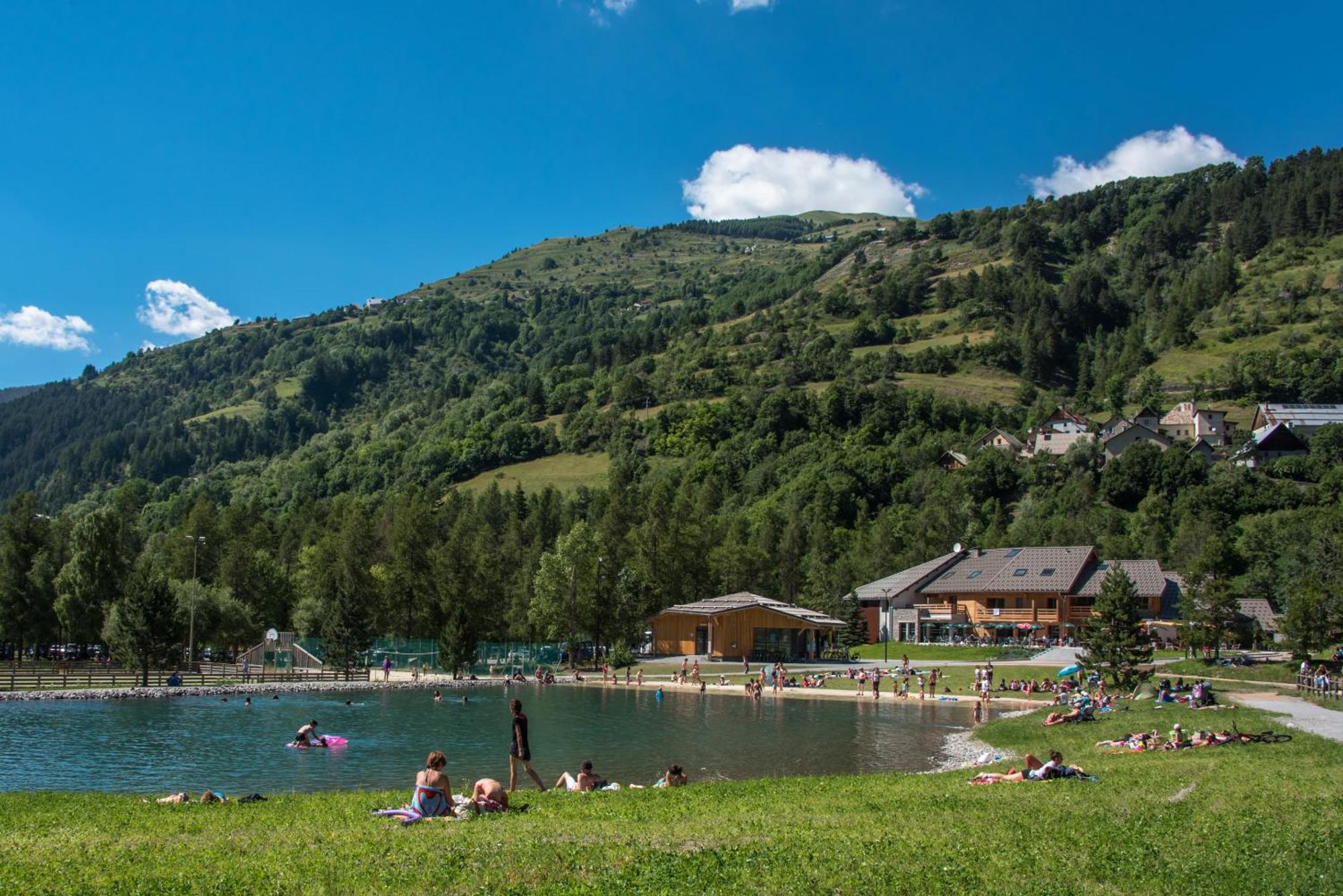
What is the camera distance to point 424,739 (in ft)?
105

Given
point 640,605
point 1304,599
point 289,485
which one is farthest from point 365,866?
point 289,485

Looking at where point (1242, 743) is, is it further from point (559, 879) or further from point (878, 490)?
point (878, 490)

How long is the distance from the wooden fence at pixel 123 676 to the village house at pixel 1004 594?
44.0 m

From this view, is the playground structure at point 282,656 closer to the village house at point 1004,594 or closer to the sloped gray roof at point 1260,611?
the village house at point 1004,594

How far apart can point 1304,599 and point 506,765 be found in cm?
4643

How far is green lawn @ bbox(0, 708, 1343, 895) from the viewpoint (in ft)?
32.5

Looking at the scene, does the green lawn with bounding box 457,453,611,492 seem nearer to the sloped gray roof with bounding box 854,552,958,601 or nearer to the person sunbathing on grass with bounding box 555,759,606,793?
the sloped gray roof with bounding box 854,552,958,601

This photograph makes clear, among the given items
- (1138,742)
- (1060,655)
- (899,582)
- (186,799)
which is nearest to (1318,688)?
(1138,742)

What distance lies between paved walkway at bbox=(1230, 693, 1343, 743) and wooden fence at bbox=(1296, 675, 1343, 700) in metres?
1.21

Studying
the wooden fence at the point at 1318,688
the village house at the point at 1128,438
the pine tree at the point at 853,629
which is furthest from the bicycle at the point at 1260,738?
the village house at the point at 1128,438

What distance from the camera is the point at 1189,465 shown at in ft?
397

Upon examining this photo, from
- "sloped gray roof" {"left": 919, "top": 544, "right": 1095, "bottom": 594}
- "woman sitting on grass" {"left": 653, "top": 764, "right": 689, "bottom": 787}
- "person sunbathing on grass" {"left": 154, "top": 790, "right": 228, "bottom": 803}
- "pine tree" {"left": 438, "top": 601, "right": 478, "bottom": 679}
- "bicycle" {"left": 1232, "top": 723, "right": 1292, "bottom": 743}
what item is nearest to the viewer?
"person sunbathing on grass" {"left": 154, "top": 790, "right": 228, "bottom": 803}

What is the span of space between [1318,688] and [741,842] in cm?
3871

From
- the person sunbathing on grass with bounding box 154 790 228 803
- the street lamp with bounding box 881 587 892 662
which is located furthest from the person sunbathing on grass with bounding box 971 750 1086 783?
the street lamp with bounding box 881 587 892 662
